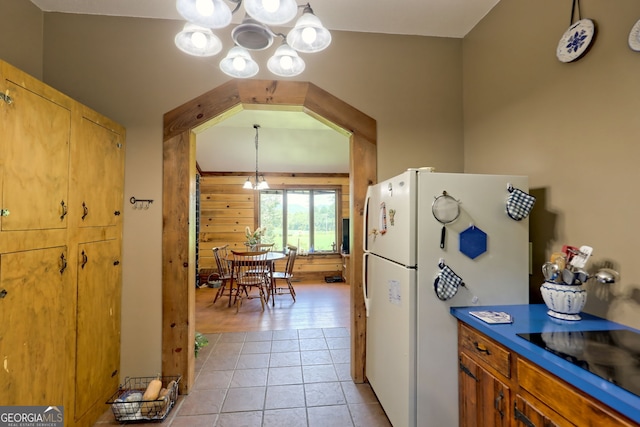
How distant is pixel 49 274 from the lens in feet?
5.10

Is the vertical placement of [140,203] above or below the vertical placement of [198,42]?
below

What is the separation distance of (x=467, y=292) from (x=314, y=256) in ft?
17.0

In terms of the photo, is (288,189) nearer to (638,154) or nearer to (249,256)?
(249,256)

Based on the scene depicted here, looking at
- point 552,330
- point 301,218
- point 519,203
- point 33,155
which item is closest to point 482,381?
point 552,330

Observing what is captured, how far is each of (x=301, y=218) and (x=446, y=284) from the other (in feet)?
17.6

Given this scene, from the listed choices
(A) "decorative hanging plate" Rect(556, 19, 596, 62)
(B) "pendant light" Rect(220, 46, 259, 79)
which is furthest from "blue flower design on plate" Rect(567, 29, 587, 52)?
(B) "pendant light" Rect(220, 46, 259, 79)

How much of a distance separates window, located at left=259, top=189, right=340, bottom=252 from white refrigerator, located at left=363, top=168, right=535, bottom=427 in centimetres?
512

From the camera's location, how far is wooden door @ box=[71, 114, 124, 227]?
176cm

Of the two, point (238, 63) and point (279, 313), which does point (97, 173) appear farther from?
point (279, 313)

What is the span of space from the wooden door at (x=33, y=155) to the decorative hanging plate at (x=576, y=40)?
268 centimetres

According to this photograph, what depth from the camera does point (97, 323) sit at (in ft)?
6.30

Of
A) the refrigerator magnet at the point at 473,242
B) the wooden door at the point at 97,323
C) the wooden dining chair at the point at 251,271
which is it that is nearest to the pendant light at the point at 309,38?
the refrigerator magnet at the point at 473,242

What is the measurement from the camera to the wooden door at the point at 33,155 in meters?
1.32

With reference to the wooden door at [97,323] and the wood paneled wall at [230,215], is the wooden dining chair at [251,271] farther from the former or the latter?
the wooden door at [97,323]
